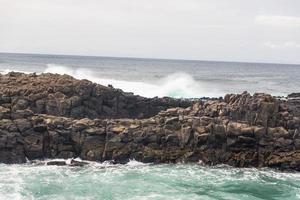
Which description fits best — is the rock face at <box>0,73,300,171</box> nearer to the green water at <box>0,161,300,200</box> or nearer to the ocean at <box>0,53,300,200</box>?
the ocean at <box>0,53,300,200</box>

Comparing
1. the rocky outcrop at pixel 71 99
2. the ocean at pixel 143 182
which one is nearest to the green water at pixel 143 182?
the ocean at pixel 143 182

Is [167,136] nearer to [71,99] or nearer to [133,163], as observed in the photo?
[133,163]

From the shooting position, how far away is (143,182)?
33.7m

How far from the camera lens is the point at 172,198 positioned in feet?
99.7

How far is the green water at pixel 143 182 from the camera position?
31016 millimetres

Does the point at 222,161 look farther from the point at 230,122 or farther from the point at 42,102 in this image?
the point at 42,102

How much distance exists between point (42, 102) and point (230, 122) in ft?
53.9

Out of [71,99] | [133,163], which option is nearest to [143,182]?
[133,163]

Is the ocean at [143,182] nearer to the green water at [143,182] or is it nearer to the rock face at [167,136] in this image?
the green water at [143,182]

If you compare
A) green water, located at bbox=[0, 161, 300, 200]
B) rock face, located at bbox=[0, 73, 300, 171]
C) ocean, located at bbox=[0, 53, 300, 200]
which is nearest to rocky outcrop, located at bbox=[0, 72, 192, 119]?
rock face, located at bbox=[0, 73, 300, 171]

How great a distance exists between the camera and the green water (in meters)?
31.0

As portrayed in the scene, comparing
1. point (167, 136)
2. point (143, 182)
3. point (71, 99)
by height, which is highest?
point (71, 99)

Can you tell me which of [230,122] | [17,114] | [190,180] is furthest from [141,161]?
[17,114]

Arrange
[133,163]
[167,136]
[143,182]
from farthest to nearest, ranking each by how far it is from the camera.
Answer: [167,136]
[133,163]
[143,182]
